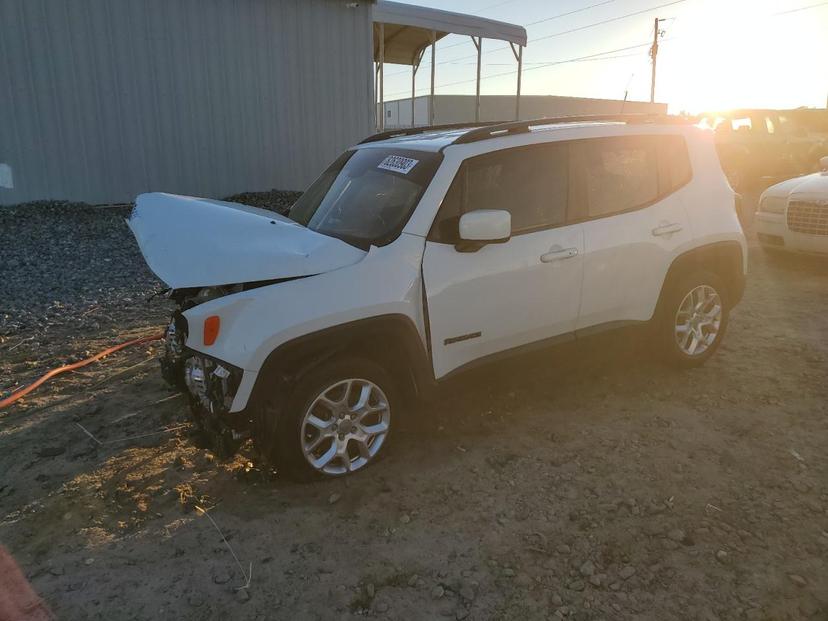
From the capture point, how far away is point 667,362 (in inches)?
183

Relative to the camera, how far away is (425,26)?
14492 millimetres

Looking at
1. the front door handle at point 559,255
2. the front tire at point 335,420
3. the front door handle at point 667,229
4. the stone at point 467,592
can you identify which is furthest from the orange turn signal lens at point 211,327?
the front door handle at point 667,229

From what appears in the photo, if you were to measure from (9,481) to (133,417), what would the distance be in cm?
83

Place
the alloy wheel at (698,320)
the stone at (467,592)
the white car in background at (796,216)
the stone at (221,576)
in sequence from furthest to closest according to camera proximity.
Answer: the white car in background at (796,216) → the alloy wheel at (698,320) → the stone at (221,576) → the stone at (467,592)

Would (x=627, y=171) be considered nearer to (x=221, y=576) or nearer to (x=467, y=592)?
(x=467, y=592)

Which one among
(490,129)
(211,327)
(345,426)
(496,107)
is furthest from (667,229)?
(496,107)

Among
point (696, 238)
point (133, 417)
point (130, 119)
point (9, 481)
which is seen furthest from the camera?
point (130, 119)

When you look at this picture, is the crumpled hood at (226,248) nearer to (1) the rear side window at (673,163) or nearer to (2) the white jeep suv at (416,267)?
(2) the white jeep suv at (416,267)

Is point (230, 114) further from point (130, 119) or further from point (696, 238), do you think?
point (696, 238)

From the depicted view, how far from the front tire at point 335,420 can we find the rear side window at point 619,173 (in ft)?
5.96

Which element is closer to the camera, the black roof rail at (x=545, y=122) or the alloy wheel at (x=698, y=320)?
the black roof rail at (x=545, y=122)

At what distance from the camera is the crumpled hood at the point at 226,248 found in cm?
299

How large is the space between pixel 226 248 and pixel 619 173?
8.59 ft

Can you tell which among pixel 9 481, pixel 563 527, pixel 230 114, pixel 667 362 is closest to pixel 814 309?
pixel 667 362
